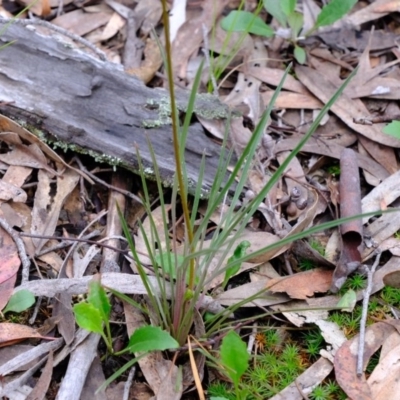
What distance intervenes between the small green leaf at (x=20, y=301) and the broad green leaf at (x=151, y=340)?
0.32m

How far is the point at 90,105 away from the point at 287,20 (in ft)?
2.89

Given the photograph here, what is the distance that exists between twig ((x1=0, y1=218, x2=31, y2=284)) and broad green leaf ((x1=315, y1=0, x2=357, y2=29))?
53.3 inches

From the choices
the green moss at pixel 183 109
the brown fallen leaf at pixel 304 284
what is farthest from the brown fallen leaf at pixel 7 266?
the brown fallen leaf at pixel 304 284

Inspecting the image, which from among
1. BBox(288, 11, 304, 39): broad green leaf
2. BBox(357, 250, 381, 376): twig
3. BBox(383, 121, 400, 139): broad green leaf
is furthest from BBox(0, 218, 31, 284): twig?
BBox(288, 11, 304, 39): broad green leaf

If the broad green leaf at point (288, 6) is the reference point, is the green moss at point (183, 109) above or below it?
below

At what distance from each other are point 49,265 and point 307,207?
32.0 inches

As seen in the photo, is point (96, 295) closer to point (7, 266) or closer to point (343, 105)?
point (7, 266)

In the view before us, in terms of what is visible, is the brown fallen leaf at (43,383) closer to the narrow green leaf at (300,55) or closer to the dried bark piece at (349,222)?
the dried bark piece at (349,222)

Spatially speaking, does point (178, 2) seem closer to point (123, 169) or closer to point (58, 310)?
point (123, 169)

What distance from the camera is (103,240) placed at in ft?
5.67

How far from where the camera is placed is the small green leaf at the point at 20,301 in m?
1.52

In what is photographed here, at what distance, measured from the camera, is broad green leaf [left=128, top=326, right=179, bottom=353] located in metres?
1.33

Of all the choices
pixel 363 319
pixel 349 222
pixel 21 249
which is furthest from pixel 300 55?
pixel 21 249

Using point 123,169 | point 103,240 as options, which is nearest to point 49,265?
point 103,240
